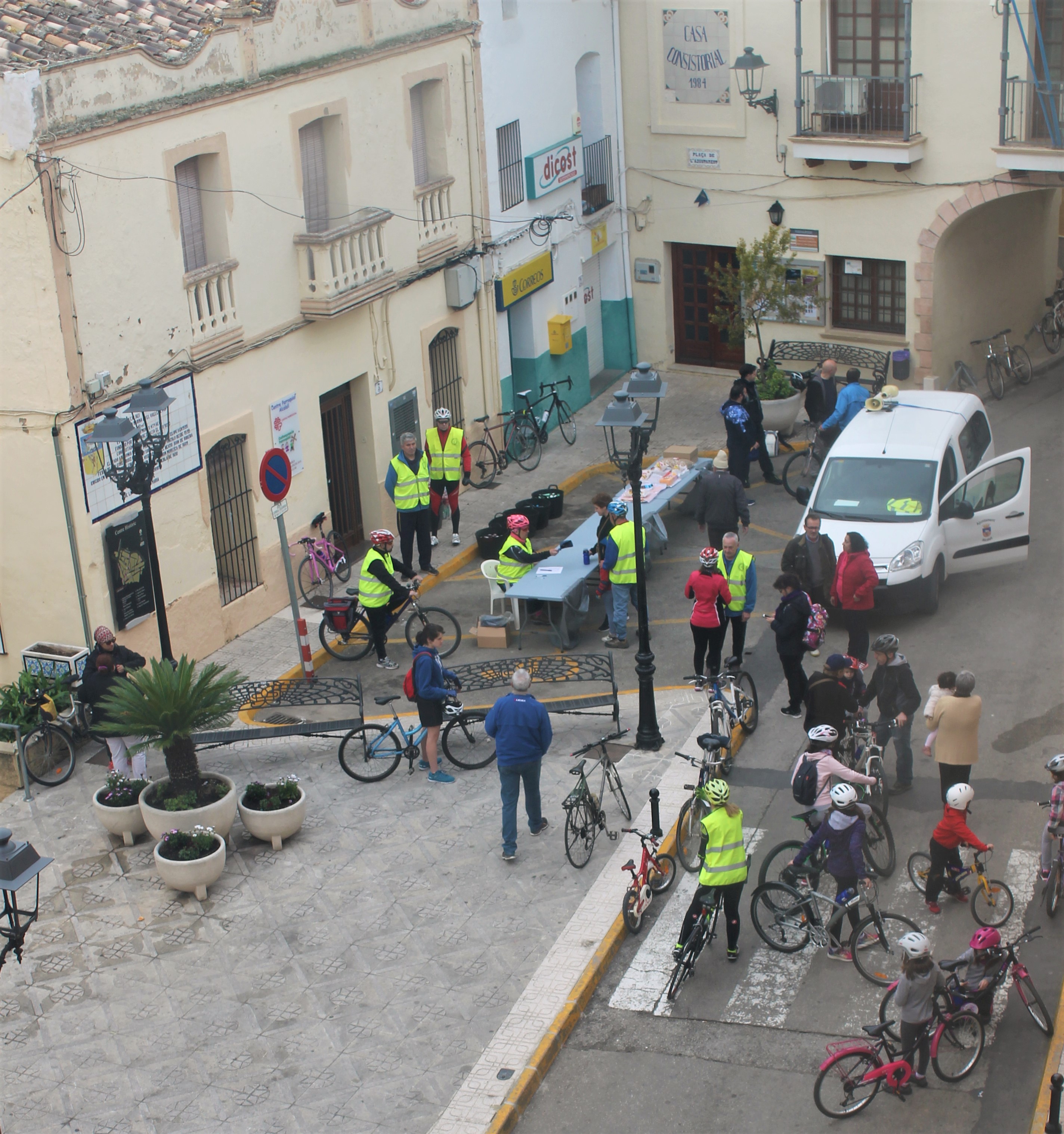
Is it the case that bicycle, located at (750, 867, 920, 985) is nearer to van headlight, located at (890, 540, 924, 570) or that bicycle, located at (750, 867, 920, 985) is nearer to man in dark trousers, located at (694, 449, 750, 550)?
van headlight, located at (890, 540, 924, 570)

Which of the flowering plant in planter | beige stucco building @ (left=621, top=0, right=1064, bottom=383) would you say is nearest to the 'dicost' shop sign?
beige stucco building @ (left=621, top=0, right=1064, bottom=383)

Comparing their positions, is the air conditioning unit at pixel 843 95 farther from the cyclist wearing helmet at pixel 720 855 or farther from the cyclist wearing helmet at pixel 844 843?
the cyclist wearing helmet at pixel 720 855

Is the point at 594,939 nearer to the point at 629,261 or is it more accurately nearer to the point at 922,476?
the point at 922,476

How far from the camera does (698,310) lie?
26.9 meters

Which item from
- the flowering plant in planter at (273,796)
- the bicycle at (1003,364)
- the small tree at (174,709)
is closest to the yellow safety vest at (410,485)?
the small tree at (174,709)

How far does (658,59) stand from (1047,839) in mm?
16641

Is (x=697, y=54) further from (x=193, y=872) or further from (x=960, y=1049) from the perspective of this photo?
(x=960, y=1049)

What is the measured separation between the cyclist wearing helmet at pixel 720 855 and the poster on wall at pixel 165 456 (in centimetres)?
728

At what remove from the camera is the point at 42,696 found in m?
15.5

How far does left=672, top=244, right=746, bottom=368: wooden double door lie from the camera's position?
26469 millimetres

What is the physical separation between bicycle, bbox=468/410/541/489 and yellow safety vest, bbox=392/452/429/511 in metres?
3.41

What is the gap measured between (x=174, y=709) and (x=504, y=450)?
10873mm

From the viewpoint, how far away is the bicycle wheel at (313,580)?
765 inches

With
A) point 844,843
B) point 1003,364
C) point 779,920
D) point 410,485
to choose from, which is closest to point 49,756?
point 410,485
